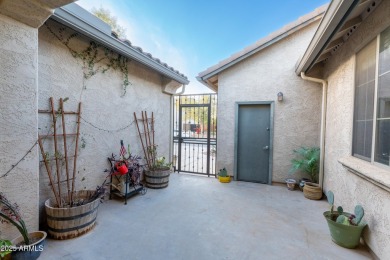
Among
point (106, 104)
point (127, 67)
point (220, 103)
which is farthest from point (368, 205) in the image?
point (127, 67)

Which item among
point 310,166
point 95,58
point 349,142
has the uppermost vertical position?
point 95,58

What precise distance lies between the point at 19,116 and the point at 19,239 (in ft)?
4.73

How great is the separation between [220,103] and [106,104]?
3.23 metres

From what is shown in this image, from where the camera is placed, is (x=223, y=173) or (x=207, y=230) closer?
(x=207, y=230)

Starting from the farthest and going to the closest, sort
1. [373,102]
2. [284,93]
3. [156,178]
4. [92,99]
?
[284,93] → [156,178] → [92,99] → [373,102]

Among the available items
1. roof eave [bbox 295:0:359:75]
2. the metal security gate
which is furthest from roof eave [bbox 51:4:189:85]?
roof eave [bbox 295:0:359:75]

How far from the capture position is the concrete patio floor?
240 centimetres

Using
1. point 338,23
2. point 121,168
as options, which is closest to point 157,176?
point 121,168

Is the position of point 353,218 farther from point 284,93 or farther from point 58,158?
point 58,158

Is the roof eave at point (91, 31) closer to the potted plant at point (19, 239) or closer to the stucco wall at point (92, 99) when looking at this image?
the stucco wall at point (92, 99)

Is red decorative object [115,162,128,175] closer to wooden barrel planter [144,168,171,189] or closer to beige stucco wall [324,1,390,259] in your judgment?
wooden barrel planter [144,168,171,189]

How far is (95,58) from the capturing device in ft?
12.1

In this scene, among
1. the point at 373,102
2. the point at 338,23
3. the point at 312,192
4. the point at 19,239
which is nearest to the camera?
the point at 19,239

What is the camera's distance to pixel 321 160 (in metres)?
4.61
